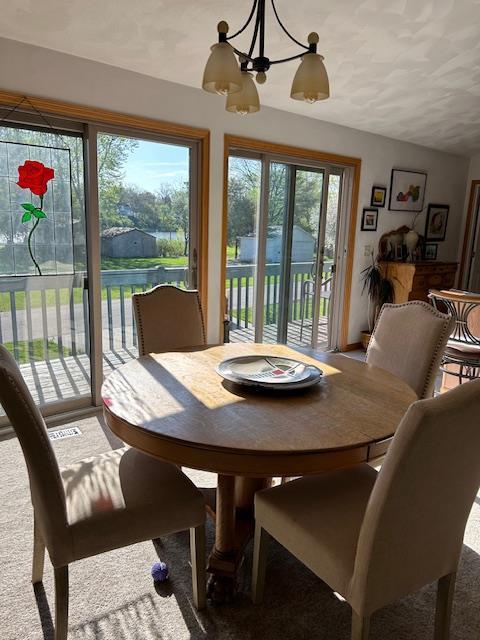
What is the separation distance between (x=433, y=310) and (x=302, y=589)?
133 centimetres

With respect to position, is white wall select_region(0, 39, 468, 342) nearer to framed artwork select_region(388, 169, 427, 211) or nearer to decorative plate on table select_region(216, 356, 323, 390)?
framed artwork select_region(388, 169, 427, 211)

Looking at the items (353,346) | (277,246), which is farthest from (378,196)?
(353,346)

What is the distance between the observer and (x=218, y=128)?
3521 millimetres

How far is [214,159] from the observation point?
11.6ft

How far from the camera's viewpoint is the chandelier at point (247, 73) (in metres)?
1.59

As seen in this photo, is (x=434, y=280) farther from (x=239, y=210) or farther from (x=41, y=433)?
(x=41, y=433)

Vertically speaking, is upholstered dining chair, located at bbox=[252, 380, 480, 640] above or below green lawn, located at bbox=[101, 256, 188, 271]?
below

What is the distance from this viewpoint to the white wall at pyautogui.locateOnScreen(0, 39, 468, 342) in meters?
2.69

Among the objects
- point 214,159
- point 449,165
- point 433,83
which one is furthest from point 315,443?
point 449,165

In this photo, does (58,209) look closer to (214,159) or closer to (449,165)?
(214,159)

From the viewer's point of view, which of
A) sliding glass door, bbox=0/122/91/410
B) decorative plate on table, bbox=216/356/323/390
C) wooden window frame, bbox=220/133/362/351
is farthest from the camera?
wooden window frame, bbox=220/133/362/351

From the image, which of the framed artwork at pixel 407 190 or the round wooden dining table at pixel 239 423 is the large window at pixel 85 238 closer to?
the round wooden dining table at pixel 239 423

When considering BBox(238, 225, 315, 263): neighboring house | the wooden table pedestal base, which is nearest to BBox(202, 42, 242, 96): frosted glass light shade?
the wooden table pedestal base

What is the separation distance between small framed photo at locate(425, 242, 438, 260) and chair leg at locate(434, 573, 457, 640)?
4701 mm
